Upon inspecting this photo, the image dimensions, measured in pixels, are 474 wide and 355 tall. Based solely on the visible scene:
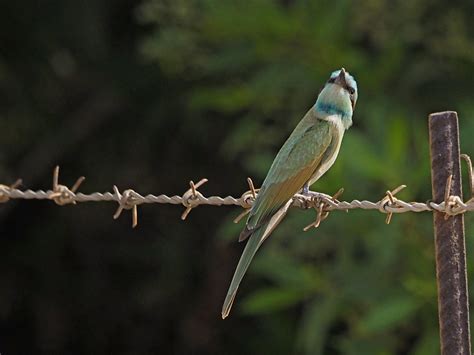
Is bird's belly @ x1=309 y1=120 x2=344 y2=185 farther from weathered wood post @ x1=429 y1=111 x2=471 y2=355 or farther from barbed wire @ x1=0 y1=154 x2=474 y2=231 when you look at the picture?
weathered wood post @ x1=429 y1=111 x2=471 y2=355

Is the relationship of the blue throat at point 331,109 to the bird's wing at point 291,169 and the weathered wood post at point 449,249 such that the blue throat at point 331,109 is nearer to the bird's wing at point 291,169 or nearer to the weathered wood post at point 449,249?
the bird's wing at point 291,169

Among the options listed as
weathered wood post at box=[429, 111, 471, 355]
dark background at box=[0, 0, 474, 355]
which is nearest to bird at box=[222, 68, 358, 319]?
weathered wood post at box=[429, 111, 471, 355]

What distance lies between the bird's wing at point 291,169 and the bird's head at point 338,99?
0.19 feet

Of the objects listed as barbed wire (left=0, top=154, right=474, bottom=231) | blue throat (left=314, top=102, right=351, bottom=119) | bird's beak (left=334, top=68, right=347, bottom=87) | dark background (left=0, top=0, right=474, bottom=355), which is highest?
dark background (left=0, top=0, right=474, bottom=355)

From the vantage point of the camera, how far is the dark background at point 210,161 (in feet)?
17.0

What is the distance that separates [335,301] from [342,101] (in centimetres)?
208

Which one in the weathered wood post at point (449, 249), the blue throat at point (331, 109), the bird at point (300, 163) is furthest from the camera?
the blue throat at point (331, 109)

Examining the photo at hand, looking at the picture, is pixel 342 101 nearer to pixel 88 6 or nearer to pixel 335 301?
pixel 335 301

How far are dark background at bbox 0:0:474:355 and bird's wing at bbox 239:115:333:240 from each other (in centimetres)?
123

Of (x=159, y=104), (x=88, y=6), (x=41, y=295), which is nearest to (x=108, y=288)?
(x=41, y=295)

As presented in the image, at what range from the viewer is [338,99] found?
3564mm

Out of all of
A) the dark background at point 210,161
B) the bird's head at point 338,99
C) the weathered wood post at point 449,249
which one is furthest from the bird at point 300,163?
the dark background at point 210,161

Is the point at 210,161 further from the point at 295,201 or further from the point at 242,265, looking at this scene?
the point at 242,265

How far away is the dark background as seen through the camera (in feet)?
17.0
